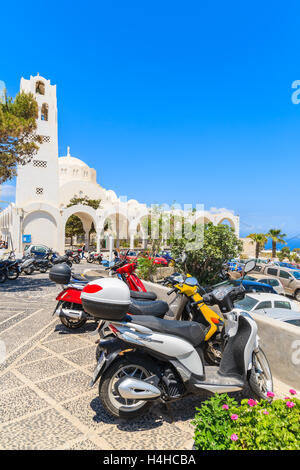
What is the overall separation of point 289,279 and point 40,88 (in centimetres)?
2533

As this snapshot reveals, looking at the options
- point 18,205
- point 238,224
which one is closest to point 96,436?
A: point 18,205

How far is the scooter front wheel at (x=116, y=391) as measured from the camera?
2.74 meters

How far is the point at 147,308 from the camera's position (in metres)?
3.77

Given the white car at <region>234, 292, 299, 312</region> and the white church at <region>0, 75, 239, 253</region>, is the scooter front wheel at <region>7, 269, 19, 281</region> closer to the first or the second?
the white car at <region>234, 292, 299, 312</region>

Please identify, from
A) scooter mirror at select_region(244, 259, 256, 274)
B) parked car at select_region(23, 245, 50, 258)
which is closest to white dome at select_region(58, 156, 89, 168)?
parked car at select_region(23, 245, 50, 258)

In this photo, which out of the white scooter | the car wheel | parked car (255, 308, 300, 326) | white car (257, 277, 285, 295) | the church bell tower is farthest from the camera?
the church bell tower

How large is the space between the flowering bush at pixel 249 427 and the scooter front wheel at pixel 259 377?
3.09 feet

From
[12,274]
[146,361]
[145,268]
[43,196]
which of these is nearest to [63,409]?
[146,361]

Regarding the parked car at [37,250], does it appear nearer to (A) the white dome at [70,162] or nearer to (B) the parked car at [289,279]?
(B) the parked car at [289,279]

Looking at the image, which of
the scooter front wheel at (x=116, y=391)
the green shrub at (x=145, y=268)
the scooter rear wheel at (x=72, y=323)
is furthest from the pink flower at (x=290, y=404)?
the green shrub at (x=145, y=268)

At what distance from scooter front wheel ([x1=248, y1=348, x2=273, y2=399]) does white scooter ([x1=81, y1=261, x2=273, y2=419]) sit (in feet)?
0.10

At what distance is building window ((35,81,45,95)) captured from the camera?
26.6 meters
